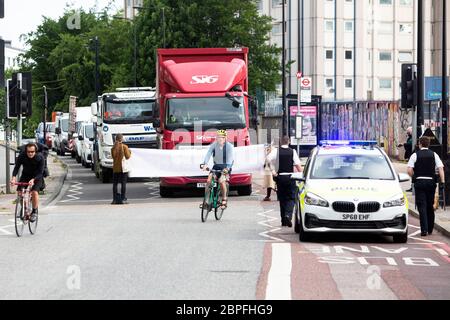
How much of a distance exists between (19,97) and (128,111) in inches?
355

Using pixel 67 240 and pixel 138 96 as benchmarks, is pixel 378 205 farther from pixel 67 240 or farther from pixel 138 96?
pixel 138 96

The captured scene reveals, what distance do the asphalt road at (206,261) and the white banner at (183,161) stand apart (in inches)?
220

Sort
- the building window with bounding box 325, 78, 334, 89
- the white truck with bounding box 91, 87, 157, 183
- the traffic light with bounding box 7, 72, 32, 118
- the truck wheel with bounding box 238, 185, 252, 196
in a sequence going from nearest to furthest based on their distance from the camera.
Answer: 1. the traffic light with bounding box 7, 72, 32, 118
2. the truck wheel with bounding box 238, 185, 252, 196
3. the white truck with bounding box 91, 87, 157, 183
4. the building window with bounding box 325, 78, 334, 89

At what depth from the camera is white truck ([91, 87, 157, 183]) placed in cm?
3819

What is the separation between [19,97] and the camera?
98.8 ft

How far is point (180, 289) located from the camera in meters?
12.1

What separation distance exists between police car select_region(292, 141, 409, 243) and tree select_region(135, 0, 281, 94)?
3930 cm

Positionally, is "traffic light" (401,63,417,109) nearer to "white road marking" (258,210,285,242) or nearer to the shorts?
"white road marking" (258,210,285,242)

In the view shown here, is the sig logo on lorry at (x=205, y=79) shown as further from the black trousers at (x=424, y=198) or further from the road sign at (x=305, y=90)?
the black trousers at (x=424, y=198)

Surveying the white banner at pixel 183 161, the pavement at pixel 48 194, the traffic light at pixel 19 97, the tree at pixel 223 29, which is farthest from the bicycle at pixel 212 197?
the tree at pixel 223 29

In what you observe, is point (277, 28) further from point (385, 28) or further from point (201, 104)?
point (201, 104)

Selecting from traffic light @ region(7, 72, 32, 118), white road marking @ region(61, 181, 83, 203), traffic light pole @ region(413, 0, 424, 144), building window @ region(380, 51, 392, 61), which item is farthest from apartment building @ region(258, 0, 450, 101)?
traffic light pole @ region(413, 0, 424, 144)
